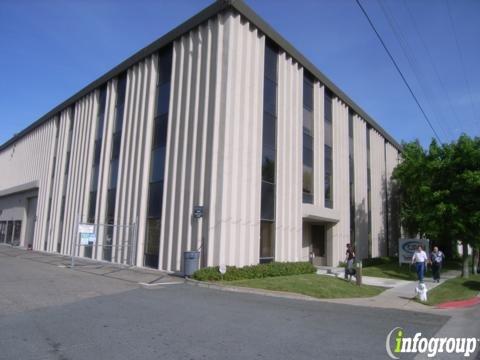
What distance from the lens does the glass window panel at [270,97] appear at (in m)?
20.7

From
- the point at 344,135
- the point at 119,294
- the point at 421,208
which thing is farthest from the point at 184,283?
the point at 344,135

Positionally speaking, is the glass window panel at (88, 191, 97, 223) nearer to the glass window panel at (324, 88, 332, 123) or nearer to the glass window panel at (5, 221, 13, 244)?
the glass window panel at (324, 88, 332, 123)

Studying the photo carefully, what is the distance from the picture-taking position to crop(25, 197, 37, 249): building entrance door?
3591 cm

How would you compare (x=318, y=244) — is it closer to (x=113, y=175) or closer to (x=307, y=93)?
(x=307, y=93)

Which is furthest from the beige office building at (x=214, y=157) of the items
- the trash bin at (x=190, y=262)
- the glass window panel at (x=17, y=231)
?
the glass window panel at (x=17, y=231)

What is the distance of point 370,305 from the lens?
12.1 metres

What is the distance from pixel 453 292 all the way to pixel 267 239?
26.5 feet

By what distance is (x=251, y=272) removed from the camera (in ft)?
53.3

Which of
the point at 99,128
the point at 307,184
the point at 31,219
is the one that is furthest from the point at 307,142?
the point at 31,219

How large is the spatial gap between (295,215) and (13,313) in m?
15.1

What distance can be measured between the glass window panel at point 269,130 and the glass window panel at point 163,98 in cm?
524

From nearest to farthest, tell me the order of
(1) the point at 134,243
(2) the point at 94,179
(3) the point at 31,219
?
(1) the point at 134,243, (2) the point at 94,179, (3) the point at 31,219

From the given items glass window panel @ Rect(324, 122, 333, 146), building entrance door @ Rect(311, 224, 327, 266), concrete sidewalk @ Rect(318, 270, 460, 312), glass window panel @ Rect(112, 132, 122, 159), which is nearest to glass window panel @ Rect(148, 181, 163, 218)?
glass window panel @ Rect(112, 132, 122, 159)

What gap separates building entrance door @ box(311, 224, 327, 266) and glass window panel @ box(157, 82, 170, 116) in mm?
12659
